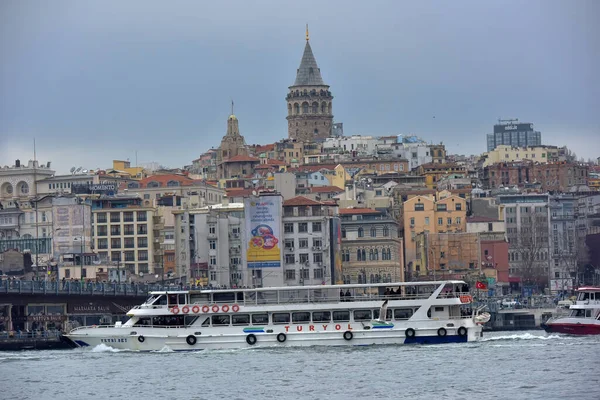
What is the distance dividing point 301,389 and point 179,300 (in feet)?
61.1

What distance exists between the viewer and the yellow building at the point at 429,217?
163375 mm

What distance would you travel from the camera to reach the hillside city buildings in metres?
139

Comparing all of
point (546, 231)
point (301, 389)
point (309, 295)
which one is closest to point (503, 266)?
point (546, 231)

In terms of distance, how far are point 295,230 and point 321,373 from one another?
2234 inches

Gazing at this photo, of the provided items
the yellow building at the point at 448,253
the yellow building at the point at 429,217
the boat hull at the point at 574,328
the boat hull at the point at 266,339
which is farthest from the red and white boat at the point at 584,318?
the yellow building at the point at 429,217

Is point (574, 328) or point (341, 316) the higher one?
point (341, 316)

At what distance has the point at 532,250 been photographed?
167m

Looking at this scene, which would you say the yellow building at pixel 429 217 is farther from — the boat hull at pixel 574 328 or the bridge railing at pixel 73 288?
the boat hull at pixel 574 328

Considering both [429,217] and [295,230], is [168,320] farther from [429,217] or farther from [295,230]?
[429,217]

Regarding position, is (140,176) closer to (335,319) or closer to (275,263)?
(275,263)

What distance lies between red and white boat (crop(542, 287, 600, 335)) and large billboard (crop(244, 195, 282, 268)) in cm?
3550

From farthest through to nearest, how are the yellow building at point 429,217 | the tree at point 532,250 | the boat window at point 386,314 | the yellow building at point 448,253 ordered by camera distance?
the tree at point 532,250 → the yellow building at point 429,217 → the yellow building at point 448,253 → the boat window at point 386,314

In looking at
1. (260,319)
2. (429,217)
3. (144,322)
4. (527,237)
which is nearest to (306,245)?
(429,217)

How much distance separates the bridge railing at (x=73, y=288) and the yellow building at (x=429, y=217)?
149ft
